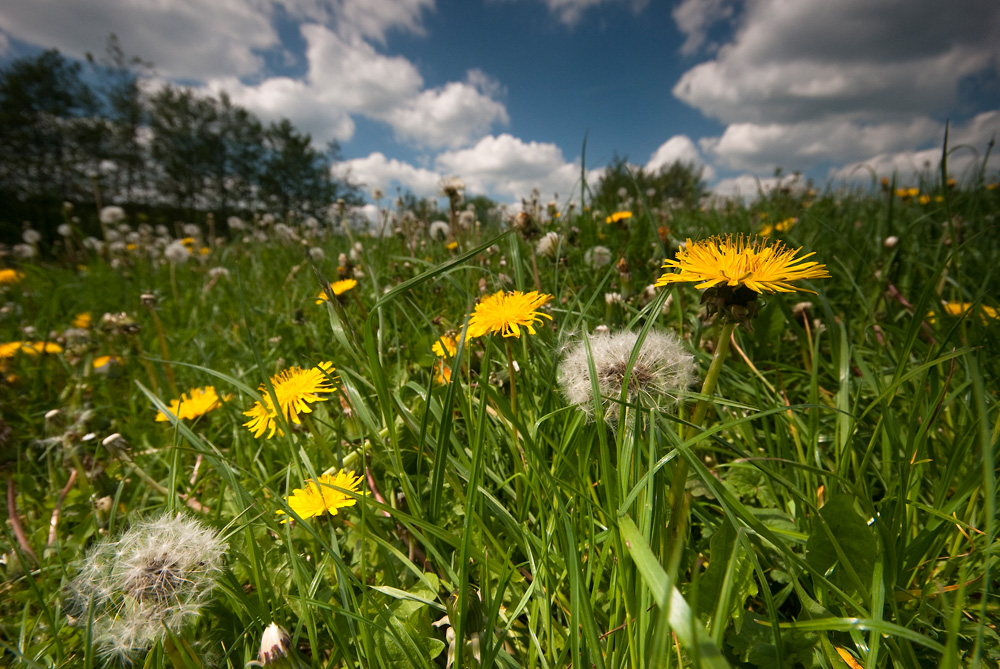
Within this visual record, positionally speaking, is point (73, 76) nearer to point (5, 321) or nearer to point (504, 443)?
point (5, 321)

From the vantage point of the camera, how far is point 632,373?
92 cm

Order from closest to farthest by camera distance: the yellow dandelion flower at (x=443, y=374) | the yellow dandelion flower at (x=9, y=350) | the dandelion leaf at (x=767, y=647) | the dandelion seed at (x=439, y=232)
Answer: the dandelion leaf at (x=767, y=647) < the yellow dandelion flower at (x=443, y=374) < the yellow dandelion flower at (x=9, y=350) < the dandelion seed at (x=439, y=232)

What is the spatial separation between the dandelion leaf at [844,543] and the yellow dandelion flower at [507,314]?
60 cm

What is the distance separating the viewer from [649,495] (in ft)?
2.11

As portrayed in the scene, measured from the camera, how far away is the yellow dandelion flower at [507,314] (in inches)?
38.0

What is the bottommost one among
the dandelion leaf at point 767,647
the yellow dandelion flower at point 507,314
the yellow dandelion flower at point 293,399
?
the dandelion leaf at point 767,647

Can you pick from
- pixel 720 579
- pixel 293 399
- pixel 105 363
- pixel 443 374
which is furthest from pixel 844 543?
pixel 105 363

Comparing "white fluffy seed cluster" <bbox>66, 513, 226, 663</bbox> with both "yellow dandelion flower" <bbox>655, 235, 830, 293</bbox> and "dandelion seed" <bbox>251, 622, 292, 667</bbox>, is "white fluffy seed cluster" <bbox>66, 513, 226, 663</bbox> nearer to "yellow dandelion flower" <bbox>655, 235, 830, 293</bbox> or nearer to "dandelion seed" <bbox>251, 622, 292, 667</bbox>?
"dandelion seed" <bbox>251, 622, 292, 667</bbox>

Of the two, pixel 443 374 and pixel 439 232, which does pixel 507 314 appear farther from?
pixel 439 232

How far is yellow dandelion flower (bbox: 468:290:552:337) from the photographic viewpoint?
0.97 meters

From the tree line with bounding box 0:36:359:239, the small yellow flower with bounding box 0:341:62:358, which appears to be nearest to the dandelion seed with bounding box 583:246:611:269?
the small yellow flower with bounding box 0:341:62:358

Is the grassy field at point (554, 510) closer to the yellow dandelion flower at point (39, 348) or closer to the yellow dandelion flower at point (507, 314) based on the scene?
the yellow dandelion flower at point (507, 314)

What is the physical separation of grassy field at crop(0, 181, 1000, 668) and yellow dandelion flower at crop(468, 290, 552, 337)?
4 centimetres

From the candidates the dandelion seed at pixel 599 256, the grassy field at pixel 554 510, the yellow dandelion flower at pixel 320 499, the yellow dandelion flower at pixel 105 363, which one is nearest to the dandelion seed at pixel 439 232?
the dandelion seed at pixel 599 256
